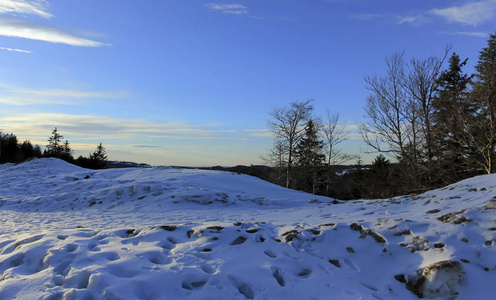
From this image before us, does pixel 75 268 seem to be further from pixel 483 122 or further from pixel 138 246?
pixel 483 122

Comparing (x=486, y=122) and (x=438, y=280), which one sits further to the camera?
(x=486, y=122)

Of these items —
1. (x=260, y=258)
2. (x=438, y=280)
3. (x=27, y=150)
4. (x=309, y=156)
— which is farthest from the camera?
(x=27, y=150)

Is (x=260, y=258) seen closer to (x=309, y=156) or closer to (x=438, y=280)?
(x=438, y=280)

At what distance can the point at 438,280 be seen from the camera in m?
3.39

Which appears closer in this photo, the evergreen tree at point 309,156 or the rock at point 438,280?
the rock at point 438,280

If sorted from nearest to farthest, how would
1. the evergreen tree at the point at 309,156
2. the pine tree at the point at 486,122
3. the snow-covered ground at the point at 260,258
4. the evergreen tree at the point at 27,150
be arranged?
the snow-covered ground at the point at 260,258 → the pine tree at the point at 486,122 → the evergreen tree at the point at 309,156 → the evergreen tree at the point at 27,150

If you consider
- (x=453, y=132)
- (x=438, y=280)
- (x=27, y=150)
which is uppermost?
(x=27, y=150)

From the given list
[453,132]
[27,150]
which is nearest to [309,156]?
[453,132]

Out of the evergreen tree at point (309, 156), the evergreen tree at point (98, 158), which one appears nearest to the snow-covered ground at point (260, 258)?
the evergreen tree at point (309, 156)

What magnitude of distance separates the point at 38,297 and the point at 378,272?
11.9 feet

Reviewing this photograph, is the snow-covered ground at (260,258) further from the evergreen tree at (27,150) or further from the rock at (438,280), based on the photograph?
the evergreen tree at (27,150)

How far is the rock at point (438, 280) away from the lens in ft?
10.9

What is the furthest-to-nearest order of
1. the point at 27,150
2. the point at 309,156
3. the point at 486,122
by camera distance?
the point at 27,150, the point at 309,156, the point at 486,122

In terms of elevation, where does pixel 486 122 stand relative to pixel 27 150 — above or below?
below
